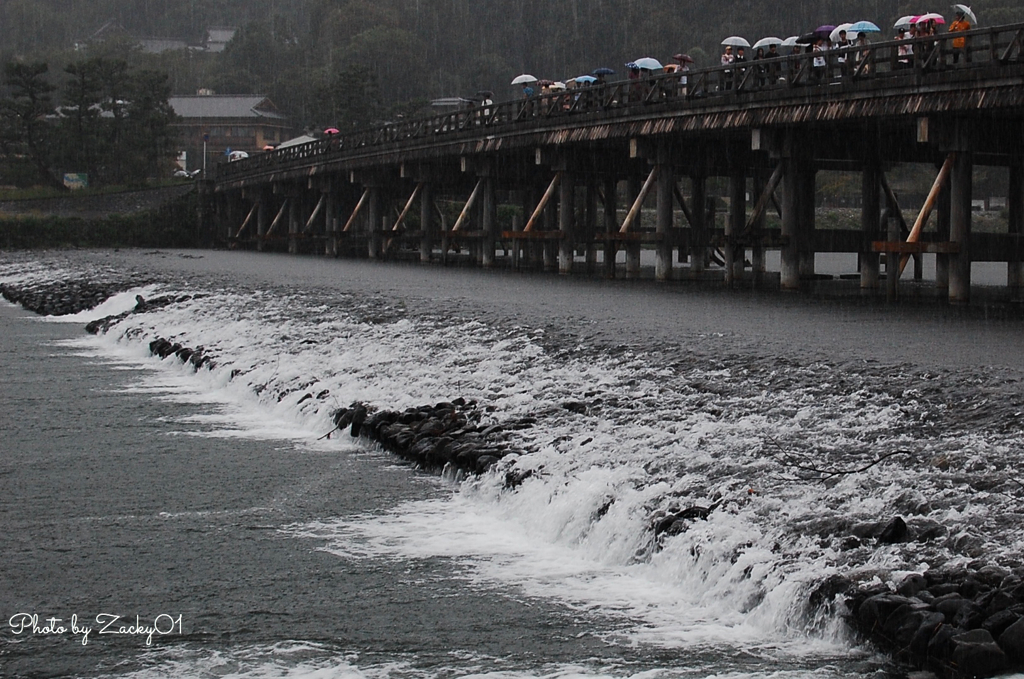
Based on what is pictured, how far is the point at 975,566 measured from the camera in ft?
25.0

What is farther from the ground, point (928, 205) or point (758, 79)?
point (758, 79)

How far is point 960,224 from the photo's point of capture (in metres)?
23.7

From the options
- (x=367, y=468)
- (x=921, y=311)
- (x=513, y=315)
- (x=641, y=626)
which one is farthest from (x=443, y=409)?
(x=921, y=311)

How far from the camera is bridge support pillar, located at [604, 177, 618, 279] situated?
1411 inches

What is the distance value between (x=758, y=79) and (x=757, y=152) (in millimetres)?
7919

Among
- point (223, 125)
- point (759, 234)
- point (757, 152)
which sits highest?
point (223, 125)

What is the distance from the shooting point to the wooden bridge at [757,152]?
77.7 feet

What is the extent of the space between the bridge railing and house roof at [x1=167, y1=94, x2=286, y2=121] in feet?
210

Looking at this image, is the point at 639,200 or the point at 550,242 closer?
the point at 639,200

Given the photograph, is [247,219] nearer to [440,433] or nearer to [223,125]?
[223,125]

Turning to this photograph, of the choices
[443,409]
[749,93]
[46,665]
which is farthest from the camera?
[749,93]

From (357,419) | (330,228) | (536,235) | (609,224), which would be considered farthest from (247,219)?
(357,419)

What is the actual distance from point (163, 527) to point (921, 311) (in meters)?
15.8

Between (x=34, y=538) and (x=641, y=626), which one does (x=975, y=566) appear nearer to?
(x=641, y=626)
